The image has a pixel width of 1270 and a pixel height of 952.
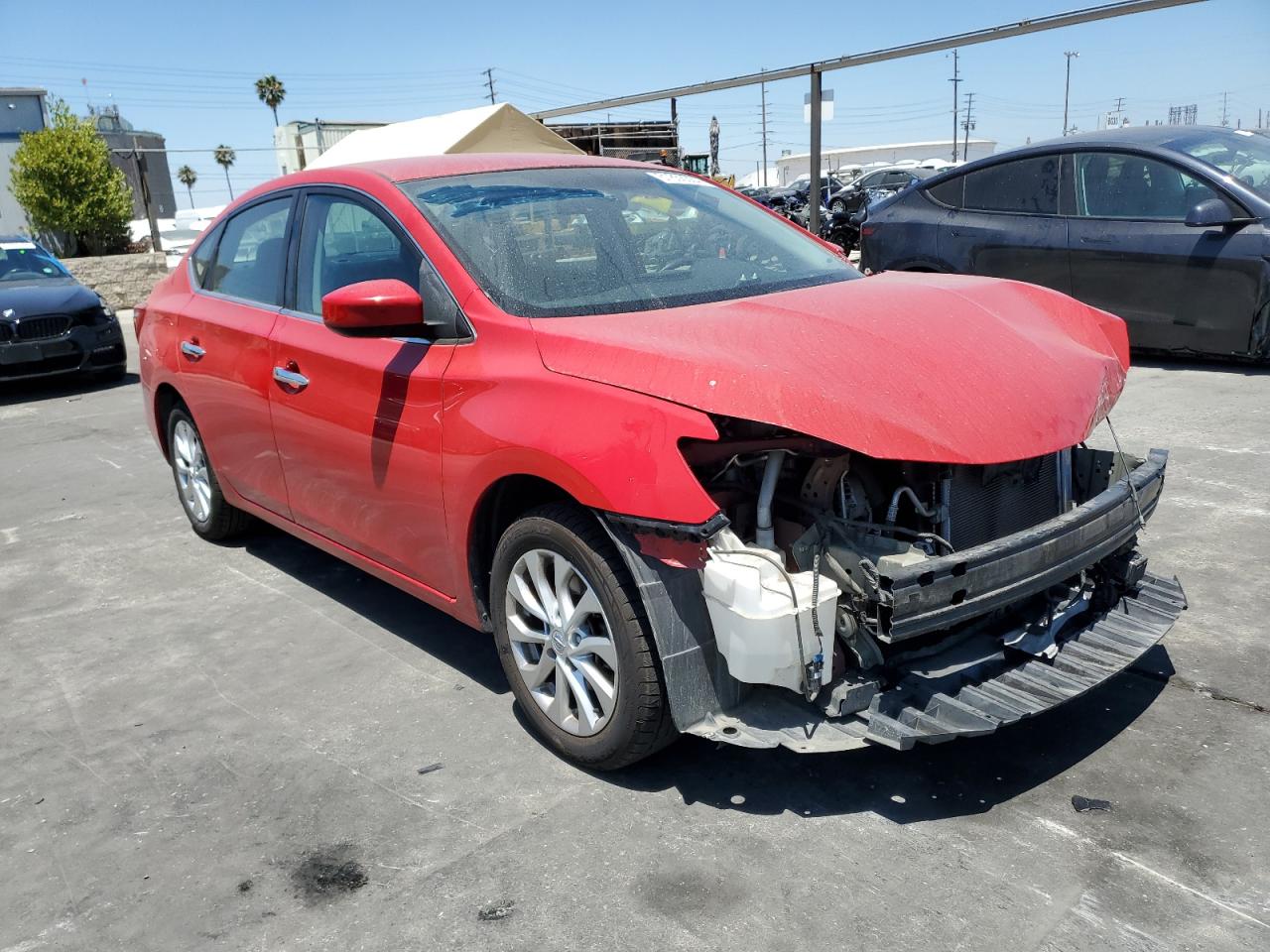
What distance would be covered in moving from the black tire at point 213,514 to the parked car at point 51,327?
555 cm

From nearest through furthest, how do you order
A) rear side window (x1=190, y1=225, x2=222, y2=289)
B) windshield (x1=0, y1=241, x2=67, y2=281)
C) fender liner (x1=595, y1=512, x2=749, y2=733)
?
fender liner (x1=595, y1=512, x2=749, y2=733), rear side window (x1=190, y1=225, x2=222, y2=289), windshield (x1=0, y1=241, x2=67, y2=281)

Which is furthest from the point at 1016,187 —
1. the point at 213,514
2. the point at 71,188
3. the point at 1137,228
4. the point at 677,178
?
the point at 71,188

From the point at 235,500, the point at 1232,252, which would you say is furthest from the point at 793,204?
the point at 235,500

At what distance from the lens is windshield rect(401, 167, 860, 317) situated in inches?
128

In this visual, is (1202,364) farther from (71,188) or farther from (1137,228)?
(71,188)

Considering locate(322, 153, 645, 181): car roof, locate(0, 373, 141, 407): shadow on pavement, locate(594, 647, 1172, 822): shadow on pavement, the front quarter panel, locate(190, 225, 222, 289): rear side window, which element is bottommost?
locate(594, 647, 1172, 822): shadow on pavement

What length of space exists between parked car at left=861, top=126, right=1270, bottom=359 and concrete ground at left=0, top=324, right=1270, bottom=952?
3208 mm

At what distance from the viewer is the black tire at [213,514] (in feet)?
16.8

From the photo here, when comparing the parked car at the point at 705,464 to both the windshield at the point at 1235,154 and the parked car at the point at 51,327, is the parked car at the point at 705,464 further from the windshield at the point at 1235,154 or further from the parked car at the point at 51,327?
the parked car at the point at 51,327

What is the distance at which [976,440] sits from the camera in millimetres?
2584

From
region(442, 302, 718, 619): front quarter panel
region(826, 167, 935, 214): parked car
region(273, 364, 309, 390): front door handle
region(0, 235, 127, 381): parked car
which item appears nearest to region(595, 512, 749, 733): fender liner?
region(442, 302, 718, 619): front quarter panel

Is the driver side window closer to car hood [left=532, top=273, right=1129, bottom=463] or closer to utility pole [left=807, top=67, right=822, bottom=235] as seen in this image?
utility pole [left=807, top=67, right=822, bottom=235]

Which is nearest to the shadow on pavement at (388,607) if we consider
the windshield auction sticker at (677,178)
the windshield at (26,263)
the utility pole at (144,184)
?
the windshield auction sticker at (677,178)

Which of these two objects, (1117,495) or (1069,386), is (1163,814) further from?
(1069,386)
